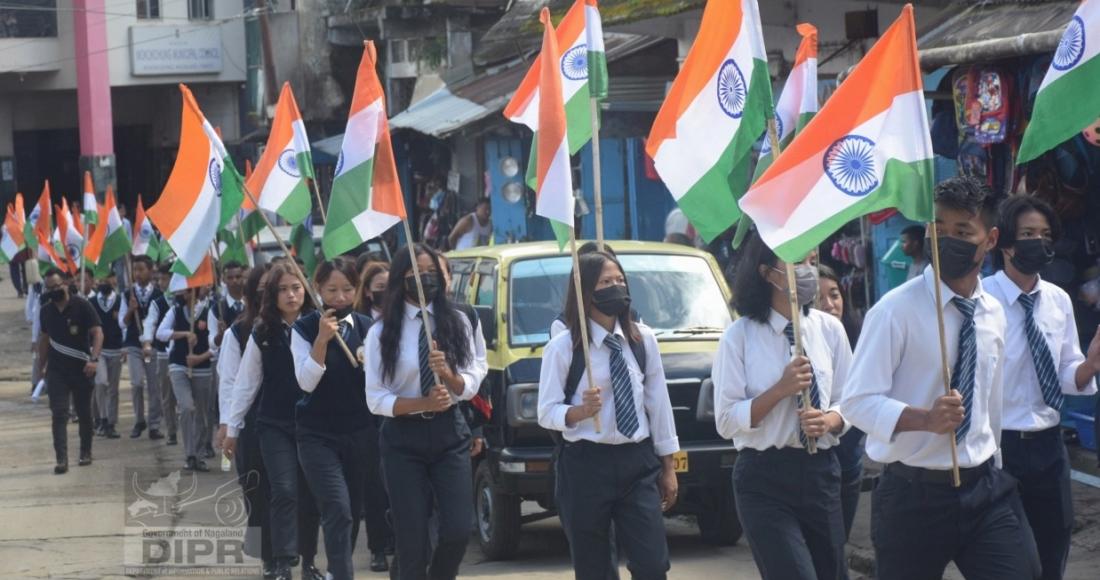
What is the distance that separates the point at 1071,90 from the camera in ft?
20.3

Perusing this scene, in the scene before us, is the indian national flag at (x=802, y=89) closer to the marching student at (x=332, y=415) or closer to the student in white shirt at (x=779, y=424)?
the student in white shirt at (x=779, y=424)

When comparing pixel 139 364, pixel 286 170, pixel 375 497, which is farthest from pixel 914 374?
pixel 139 364

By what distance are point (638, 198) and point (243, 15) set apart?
19230 millimetres

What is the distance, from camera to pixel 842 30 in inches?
549

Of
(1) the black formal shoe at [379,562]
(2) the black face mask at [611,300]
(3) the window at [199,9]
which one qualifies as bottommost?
(1) the black formal shoe at [379,562]

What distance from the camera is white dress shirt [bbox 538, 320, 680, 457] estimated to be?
6652 mm

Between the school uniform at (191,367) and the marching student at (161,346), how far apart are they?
900mm

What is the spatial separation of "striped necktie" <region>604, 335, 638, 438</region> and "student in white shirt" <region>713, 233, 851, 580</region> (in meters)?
0.47

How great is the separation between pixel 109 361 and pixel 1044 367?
13.3 metres

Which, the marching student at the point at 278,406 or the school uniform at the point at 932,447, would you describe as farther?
the marching student at the point at 278,406

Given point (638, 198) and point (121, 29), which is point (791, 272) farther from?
point (121, 29)

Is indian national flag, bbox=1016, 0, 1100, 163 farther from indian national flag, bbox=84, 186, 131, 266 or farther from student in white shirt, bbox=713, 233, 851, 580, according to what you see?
indian national flag, bbox=84, 186, 131, 266

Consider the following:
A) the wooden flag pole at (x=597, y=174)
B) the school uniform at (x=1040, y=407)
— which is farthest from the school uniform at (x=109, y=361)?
the school uniform at (x=1040, y=407)

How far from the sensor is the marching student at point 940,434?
5.34 meters
